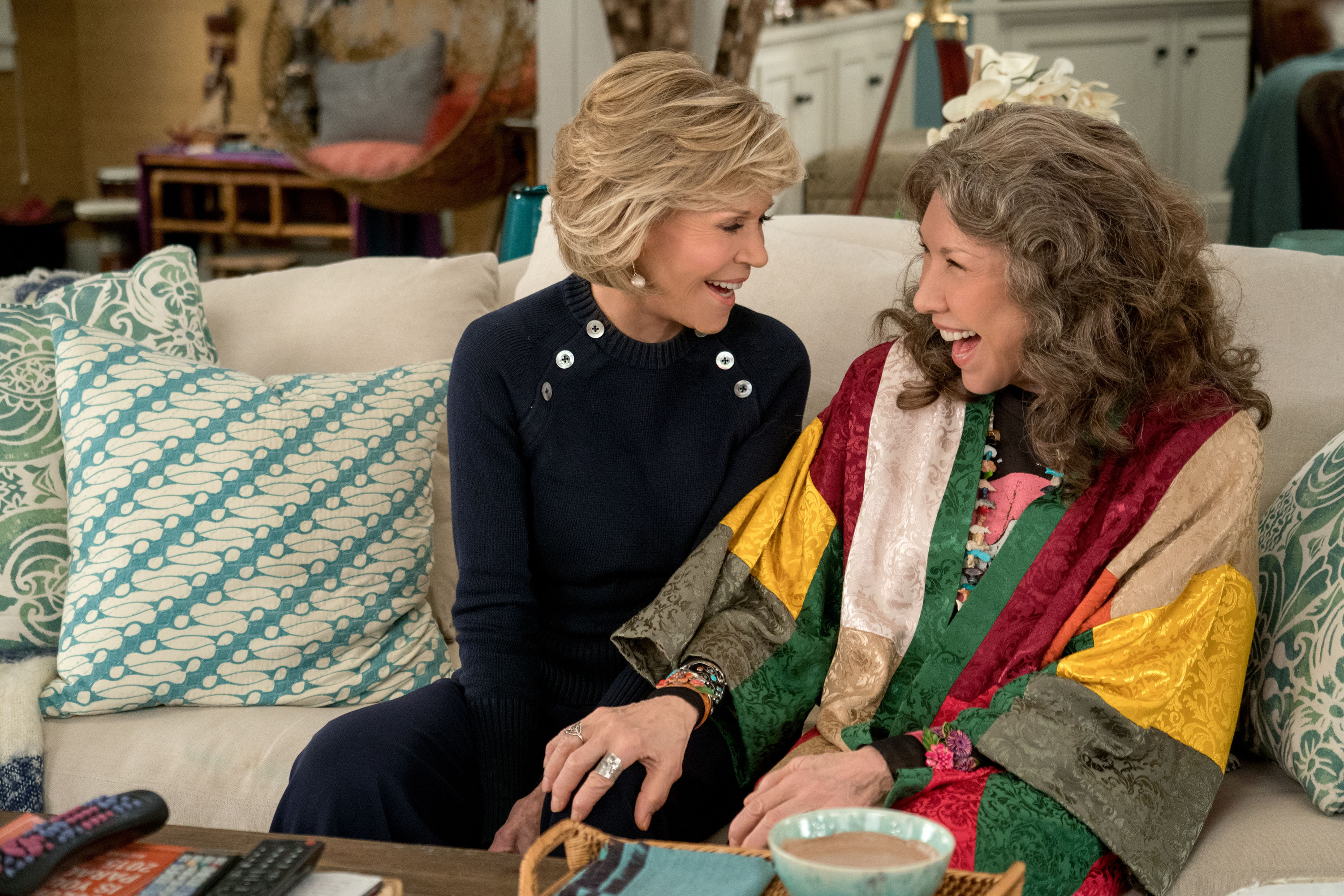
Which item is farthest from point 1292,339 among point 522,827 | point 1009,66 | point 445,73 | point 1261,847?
point 445,73

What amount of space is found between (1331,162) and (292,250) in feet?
13.8

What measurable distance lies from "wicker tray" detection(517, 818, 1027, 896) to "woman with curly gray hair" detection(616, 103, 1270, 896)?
0.23 meters

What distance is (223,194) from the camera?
522 centimetres

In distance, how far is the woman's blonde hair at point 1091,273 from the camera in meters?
1.27

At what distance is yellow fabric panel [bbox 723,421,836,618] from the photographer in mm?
1429

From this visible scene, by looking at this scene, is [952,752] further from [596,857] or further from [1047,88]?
[1047,88]

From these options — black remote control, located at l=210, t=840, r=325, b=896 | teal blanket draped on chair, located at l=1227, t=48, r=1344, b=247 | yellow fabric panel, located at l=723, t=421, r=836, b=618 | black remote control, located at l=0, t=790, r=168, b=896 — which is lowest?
black remote control, located at l=210, t=840, r=325, b=896

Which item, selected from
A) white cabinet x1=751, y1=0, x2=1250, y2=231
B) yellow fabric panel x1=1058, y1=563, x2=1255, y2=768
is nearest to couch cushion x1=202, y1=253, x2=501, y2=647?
yellow fabric panel x1=1058, y1=563, x2=1255, y2=768

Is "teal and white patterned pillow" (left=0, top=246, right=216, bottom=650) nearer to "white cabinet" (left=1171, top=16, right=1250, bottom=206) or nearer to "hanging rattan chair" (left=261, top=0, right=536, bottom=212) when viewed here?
"hanging rattan chair" (left=261, top=0, right=536, bottom=212)

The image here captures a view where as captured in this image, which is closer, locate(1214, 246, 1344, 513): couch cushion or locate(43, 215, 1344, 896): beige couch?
locate(43, 215, 1344, 896): beige couch

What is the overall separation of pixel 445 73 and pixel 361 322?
2.34 metres

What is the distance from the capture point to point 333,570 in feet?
5.58

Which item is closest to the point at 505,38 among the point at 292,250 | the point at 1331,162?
the point at 292,250

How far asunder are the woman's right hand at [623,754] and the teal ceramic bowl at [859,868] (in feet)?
1.53
